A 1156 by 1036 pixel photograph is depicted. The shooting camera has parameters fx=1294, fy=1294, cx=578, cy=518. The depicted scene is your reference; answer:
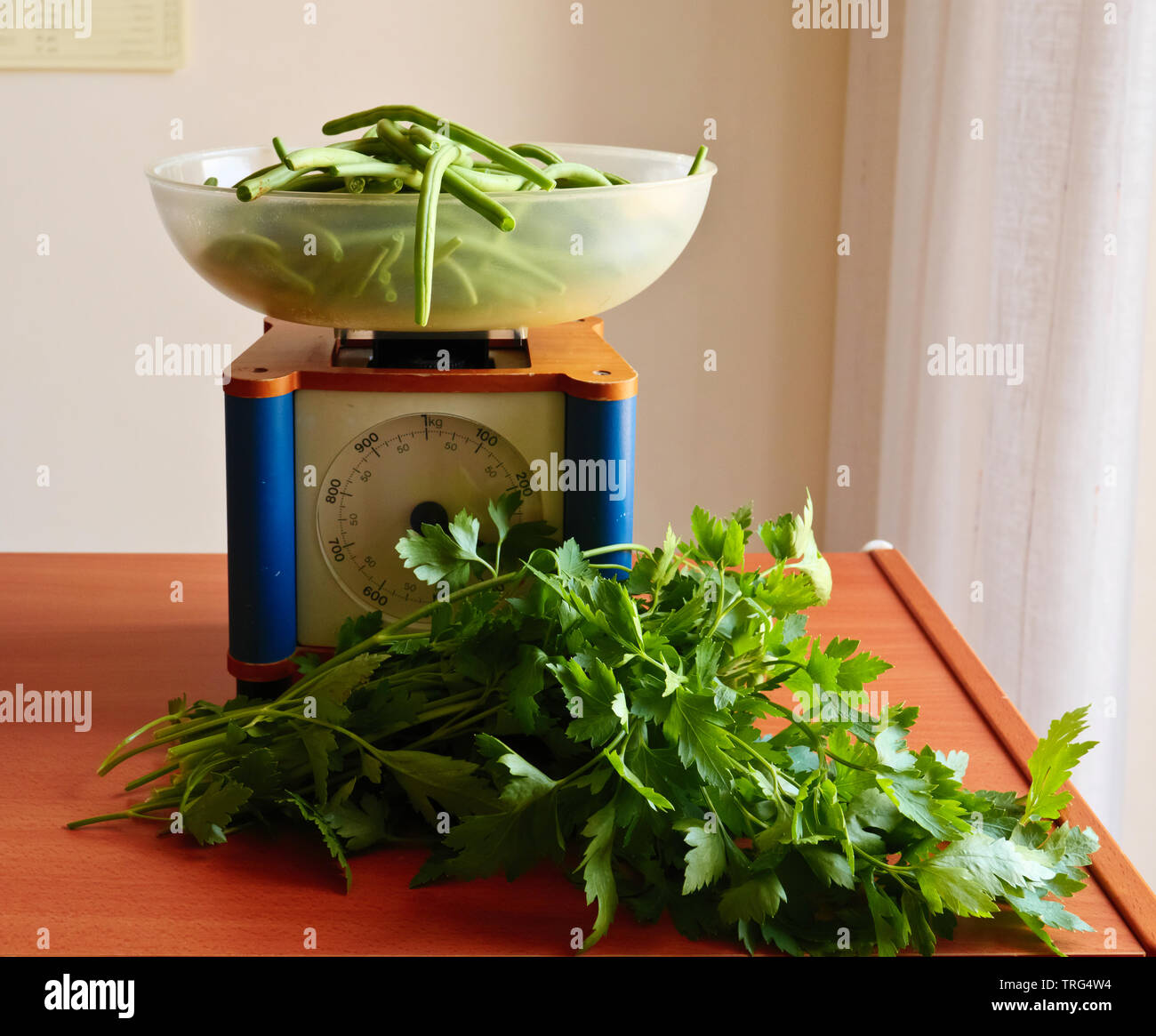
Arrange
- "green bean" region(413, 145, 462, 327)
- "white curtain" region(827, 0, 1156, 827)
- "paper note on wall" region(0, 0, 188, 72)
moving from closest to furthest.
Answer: "green bean" region(413, 145, 462, 327) → "white curtain" region(827, 0, 1156, 827) → "paper note on wall" region(0, 0, 188, 72)

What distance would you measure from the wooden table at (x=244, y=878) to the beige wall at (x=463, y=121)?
131 cm

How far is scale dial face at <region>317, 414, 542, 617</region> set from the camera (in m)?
0.95

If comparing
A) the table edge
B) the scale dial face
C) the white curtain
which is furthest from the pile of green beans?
the white curtain

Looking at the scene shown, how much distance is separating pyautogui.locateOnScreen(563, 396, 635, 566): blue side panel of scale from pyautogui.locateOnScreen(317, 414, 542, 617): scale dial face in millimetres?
38

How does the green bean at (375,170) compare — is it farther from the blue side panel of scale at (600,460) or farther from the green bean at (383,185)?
the blue side panel of scale at (600,460)

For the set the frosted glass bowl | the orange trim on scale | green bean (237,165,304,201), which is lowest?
the orange trim on scale

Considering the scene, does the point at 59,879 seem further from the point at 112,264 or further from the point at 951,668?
the point at 112,264

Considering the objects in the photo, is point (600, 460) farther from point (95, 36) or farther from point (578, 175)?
point (95, 36)

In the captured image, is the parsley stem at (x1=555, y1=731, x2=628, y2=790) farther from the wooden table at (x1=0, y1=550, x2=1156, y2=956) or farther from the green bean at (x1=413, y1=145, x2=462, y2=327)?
the green bean at (x1=413, y1=145, x2=462, y2=327)

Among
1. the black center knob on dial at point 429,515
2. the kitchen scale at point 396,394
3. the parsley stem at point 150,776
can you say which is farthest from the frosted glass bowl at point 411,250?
the parsley stem at point 150,776

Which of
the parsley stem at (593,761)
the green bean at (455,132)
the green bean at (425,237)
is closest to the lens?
Answer: the parsley stem at (593,761)

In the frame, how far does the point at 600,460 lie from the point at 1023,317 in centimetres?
95

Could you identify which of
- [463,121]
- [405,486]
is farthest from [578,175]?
[463,121]

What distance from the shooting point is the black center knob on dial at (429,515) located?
3.13 ft
